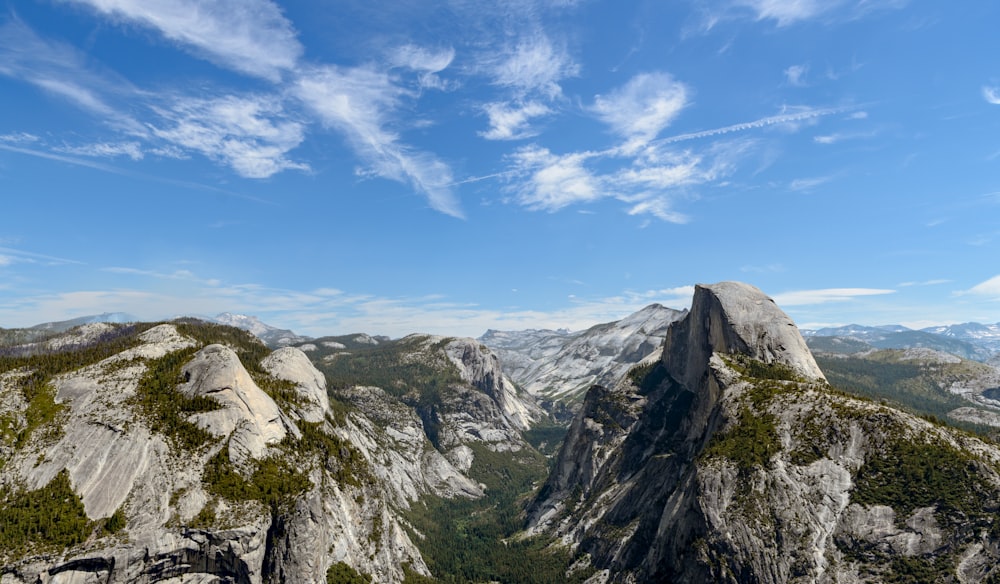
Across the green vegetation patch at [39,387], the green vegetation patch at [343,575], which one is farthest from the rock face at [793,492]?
the green vegetation patch at [39,387]

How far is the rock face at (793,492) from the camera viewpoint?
77250mm

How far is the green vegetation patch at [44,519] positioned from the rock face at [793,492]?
348 feet

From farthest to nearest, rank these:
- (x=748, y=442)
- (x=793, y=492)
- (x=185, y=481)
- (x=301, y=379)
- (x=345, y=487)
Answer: (x=301, y=379) < (x=345, y=487) < (x=748, y=442) < (x=185, y=481) < (x=793, y=492)

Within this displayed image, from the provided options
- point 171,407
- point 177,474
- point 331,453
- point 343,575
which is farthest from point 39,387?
point 343,575

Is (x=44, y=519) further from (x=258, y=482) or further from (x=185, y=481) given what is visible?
(x=258, y=482)

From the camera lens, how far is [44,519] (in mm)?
78688

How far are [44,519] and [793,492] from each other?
127279 millimetres

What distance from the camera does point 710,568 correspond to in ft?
282

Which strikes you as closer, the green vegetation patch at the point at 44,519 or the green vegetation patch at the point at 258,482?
the green vegetation patch at the point at 44,519

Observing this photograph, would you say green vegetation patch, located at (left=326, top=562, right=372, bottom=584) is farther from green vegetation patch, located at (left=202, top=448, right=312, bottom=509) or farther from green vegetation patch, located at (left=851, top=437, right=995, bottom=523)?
green vegetation patch, located at (left=851, top=437, right=995, bottom=523)

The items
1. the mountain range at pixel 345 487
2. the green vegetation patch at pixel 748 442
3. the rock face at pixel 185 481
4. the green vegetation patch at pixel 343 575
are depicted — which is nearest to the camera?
the mountain range at pixel 345 487

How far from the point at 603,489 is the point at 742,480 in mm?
78742

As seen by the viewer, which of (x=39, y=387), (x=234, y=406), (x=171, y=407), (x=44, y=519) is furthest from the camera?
(x=234, y=406)

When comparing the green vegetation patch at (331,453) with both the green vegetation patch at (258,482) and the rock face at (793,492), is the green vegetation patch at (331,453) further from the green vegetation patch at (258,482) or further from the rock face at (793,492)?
the rock face at (793,492)
